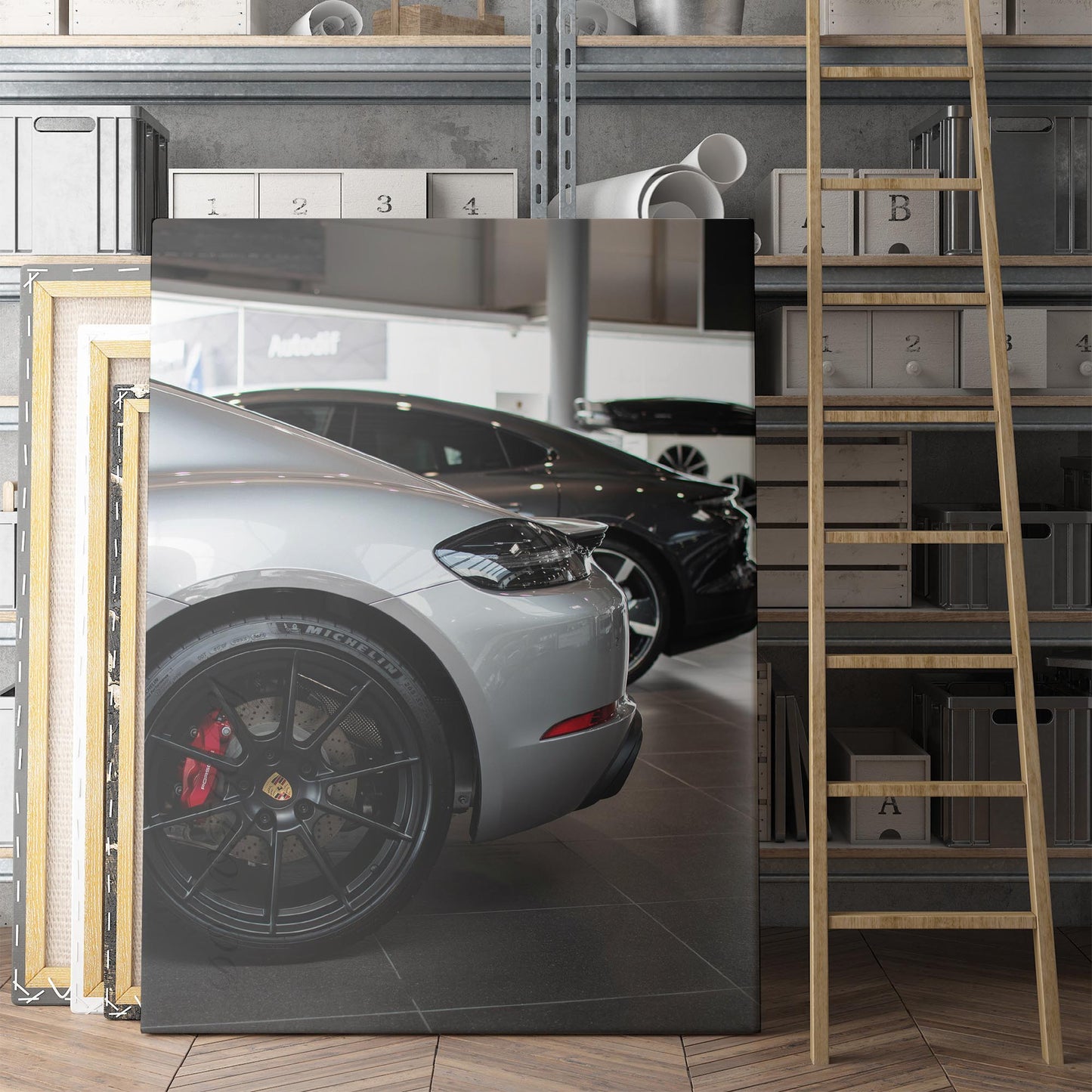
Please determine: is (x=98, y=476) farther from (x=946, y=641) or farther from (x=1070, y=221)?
(x=1070, y=221)

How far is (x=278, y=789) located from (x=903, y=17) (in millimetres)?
2209

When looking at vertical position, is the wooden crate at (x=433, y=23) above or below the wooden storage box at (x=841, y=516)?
above

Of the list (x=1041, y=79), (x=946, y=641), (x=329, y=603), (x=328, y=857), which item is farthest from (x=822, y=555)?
(x=1041, y=79)

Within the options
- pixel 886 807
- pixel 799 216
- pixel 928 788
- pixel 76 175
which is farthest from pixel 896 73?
pixel 76 175

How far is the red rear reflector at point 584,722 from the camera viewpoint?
2.11m

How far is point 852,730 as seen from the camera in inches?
112

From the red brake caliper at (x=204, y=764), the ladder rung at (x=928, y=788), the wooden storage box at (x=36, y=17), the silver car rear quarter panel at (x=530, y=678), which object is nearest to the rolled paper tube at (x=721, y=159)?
the silver car rear quarter panel at (x=530, y=678)

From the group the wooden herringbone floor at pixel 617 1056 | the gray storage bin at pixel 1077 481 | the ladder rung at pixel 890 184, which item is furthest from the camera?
the gray storage bin at pixel 1077 481

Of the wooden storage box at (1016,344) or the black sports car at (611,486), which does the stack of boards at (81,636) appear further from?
the wooden storage box at (1016,344)

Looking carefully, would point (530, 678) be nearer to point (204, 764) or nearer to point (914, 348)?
point (204, 764)

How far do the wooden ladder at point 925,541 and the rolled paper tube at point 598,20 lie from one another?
0.47m

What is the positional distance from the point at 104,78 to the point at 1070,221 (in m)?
2.33

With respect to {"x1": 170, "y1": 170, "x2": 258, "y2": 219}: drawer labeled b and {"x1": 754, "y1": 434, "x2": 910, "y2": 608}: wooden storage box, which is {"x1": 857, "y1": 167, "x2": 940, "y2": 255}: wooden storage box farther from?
{"x1": 170, "y1": 170, "x2": 258, "y2": 219}: drawer labeled b

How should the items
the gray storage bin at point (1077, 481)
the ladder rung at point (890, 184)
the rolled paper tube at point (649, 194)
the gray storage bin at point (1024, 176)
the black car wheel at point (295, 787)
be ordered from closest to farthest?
the black car wheel at point (295, 787), the ladder rung at point (890, 184), the rolled paper tube at point (649, 194), the gray storage bin at point (1024, 176), the gray storage bin at point (1077, 481)
